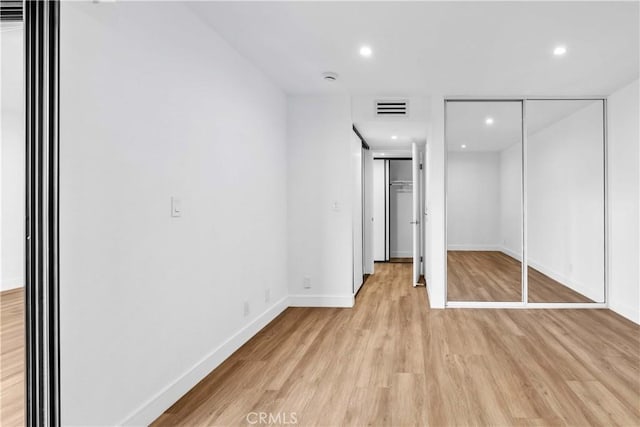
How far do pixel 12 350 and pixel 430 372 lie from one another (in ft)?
7.95

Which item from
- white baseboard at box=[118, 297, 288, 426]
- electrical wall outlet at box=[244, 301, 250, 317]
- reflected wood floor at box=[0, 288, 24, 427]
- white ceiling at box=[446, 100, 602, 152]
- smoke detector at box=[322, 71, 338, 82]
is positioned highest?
smoke detector at box=[322, 71, 338, 82]

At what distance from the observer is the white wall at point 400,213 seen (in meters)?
7.98

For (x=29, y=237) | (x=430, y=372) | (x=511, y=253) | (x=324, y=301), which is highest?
(x=29, y=237)

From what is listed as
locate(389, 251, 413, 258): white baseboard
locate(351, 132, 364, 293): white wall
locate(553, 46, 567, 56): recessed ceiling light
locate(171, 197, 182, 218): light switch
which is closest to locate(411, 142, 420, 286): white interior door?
locate(351, 132, 364, 293): white wall

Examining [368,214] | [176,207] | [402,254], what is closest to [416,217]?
[368,214]

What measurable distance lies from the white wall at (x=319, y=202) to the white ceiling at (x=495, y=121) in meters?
1.26

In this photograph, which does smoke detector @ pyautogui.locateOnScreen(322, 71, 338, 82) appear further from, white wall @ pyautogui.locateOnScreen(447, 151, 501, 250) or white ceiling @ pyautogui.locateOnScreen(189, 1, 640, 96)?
white wall @ pyautogui.locateOnScreen(447, 151, 501, 250)

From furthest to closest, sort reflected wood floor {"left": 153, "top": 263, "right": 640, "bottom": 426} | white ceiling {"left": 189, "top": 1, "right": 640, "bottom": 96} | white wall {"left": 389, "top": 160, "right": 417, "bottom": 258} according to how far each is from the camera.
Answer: white wall {"left": 389, "top": 160, "right": 417, "bottom": 258}
white ceiling {"left": 189, "top": 1, "right": 640, "bottom": 96}
reflected wood floor {"left": 153, "top": 263, "right": 640, "bottom": 426}

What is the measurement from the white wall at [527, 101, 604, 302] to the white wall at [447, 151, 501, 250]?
442 mm

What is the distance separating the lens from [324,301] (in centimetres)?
451

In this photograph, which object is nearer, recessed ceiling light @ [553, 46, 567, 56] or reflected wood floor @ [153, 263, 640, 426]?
reflected wood floor @ [153, 263, 640, 426]

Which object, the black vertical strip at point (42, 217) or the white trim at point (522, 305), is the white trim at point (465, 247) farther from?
the black vertical strip at point (42, 217)

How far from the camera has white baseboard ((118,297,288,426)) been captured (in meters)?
2.01

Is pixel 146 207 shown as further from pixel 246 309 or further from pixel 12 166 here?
pixel 246 309
